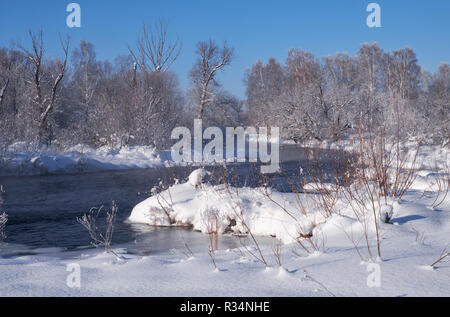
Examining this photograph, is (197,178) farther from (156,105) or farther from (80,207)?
(156,105)

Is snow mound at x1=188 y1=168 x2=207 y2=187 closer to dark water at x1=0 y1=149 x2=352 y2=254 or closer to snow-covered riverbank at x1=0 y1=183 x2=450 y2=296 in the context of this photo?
dark water at x1=0 y1=149 x2=352 y2=254

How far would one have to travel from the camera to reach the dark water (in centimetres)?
623

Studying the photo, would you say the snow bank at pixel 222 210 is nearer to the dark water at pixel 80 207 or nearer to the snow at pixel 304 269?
the dark water at pixel 80 207

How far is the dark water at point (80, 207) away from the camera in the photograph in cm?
623

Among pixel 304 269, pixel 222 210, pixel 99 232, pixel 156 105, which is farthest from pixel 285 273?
pixel 156 105

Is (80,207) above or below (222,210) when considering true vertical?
below

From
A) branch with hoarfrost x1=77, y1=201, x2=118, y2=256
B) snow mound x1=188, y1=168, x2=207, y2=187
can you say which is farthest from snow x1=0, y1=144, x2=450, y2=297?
snow mound x1=188, y1=168, x2=207, y2=187

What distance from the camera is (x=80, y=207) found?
9.37 m

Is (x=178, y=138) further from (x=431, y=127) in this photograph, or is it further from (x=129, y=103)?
(x=431, y=127)

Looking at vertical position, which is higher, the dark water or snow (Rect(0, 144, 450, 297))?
snow (Rect(0, 144, 450, 297))

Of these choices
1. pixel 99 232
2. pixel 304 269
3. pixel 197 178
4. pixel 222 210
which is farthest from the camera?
pixel 197 178

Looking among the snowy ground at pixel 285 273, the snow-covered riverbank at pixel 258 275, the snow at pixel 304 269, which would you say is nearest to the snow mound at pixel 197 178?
the snow at pixel 304 269
